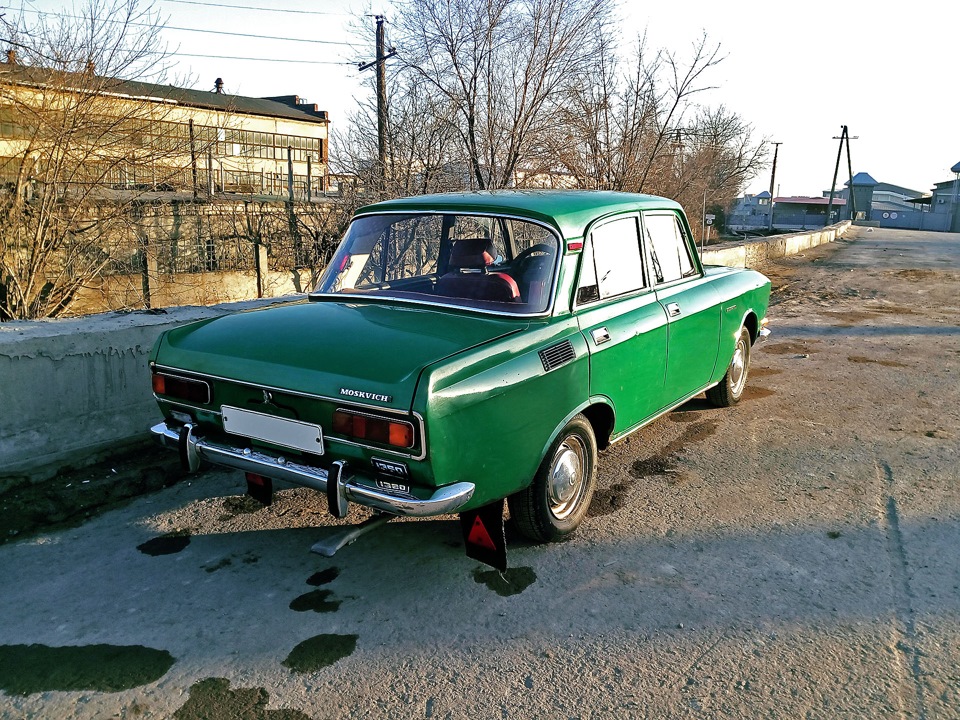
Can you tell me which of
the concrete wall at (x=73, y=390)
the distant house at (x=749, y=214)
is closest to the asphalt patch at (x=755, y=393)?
the concrete wall at (x=73, y=390)

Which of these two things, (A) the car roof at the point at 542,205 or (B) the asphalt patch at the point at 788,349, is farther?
(B) the asphalt patch at the point at 788,349

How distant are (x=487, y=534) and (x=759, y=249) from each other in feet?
59.1

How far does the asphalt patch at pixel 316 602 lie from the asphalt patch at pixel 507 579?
25.1 inches

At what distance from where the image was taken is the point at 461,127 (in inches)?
465

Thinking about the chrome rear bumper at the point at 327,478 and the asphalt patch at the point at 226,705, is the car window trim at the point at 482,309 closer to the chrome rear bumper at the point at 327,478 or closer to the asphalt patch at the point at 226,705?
the chrome rear bumper at the point at 327,478

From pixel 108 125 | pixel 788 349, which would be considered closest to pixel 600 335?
pixel 788 349

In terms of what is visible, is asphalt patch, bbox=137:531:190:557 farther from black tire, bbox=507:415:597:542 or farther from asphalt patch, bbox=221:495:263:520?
black tire, bbox=507:415:597:542

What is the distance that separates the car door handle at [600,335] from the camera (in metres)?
3.79

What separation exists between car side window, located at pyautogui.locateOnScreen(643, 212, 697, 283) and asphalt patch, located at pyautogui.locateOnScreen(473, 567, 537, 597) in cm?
205

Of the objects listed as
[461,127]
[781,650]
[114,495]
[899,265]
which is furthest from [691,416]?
[899,265]

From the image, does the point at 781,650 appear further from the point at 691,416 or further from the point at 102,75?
the point at 102,75

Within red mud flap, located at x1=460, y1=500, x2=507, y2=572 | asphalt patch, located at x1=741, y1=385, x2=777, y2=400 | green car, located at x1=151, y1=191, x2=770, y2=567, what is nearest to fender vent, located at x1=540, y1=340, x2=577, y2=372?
green car, located at x1=151, y1=191, x2=770, y2=567

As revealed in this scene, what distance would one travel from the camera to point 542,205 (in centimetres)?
404

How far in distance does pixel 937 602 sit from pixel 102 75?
9.97 m
